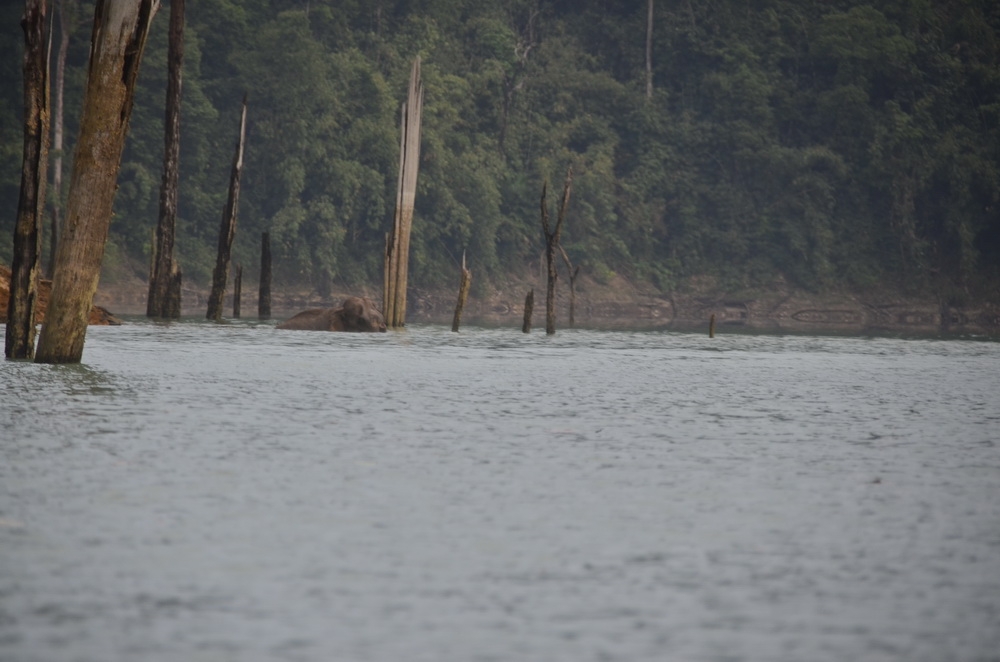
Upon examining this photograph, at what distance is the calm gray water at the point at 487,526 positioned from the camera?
5504 mm

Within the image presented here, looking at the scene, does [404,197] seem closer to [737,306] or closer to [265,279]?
[265,279]

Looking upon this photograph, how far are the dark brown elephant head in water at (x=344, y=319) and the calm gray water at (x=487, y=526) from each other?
21370mm

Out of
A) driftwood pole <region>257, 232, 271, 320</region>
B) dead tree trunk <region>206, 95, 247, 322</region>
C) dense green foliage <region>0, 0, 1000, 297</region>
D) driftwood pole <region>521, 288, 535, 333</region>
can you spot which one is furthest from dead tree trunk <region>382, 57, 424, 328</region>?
dense green foliage <region>0, 0, 1000, 297</region>

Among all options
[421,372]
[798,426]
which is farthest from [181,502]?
[421,372]

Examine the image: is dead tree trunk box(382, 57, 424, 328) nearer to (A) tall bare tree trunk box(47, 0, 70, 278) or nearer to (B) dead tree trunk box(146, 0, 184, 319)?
(B) dead tree trunk box(146, 0, 184, 319)

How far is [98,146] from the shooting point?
60.7ft

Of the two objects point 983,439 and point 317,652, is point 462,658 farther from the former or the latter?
point 983,439

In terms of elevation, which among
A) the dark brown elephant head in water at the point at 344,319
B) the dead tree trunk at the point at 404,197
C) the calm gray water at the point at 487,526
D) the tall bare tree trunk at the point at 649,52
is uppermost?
the tall bare tree trunk at the point at 649,52

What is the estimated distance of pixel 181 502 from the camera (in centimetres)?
822

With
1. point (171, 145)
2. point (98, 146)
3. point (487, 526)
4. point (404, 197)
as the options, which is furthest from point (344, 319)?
point (487, 526)

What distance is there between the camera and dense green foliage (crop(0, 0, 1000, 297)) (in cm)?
7131

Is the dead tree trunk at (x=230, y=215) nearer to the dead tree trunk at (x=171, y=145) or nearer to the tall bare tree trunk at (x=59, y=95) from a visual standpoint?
the dead tree trunk at (x=171, y=145)

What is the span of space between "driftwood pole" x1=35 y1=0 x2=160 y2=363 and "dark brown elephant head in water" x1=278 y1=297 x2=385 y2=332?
18.8 m

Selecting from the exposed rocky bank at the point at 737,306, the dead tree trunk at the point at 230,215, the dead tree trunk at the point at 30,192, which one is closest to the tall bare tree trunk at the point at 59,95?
the exposed rocky bank at the point at 737,306
